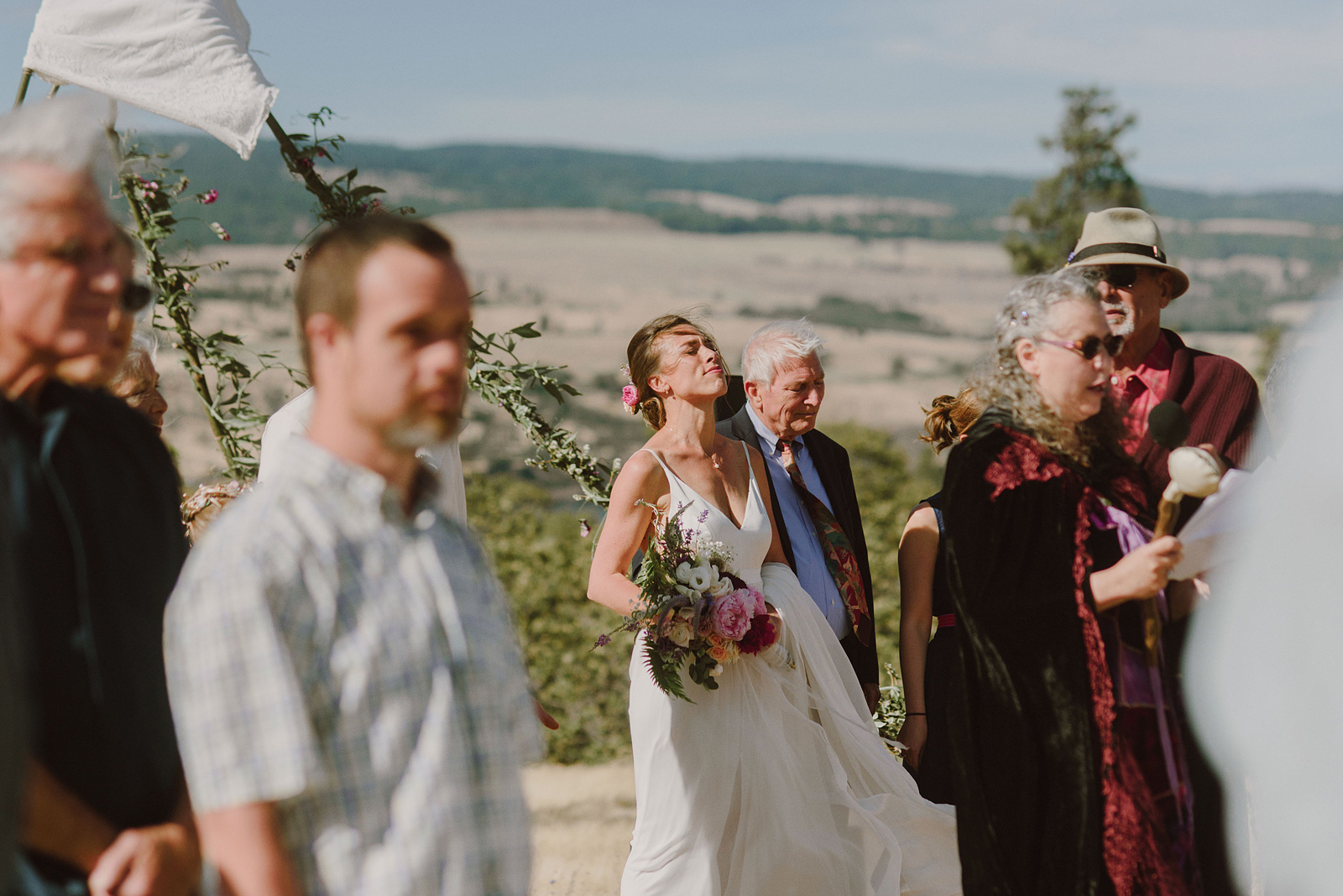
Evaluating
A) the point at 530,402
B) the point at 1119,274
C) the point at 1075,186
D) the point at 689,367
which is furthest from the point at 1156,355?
the point at 1075,186

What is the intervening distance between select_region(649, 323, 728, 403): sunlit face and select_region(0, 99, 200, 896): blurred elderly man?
2763 mm

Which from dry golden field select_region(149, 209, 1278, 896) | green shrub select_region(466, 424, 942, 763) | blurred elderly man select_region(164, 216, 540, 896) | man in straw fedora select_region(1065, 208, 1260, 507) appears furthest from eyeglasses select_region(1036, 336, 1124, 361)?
→ green shrub select_region(466, 424, 942, 763)

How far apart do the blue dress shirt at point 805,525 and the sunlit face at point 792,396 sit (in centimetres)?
9

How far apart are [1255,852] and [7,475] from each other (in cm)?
385

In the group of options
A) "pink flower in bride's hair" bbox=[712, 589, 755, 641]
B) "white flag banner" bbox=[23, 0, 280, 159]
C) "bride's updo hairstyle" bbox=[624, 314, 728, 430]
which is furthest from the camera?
"bride's updo hairstyle" bbox=[624, 314, 728, 430]

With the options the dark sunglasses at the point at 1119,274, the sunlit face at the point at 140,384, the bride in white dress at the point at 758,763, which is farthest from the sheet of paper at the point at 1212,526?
the sunlit face at the point at 140,384

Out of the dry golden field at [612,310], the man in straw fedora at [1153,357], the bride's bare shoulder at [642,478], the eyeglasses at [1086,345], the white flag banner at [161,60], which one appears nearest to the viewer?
the eyeglasses at [1086,345]

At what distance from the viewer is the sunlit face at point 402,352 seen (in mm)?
1736

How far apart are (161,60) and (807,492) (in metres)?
2.82

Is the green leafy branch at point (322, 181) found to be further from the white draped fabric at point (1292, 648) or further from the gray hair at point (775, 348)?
the white draped fabric at point (1292, 648)

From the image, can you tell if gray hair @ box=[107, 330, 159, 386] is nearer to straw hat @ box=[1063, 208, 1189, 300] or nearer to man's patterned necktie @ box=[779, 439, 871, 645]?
man's patterned necktie @ box=[779, 439, 871, 645]

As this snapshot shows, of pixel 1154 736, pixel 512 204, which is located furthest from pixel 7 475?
pixel 512 204

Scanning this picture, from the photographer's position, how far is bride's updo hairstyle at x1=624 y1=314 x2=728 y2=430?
455 centimetres

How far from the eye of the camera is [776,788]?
13.8ft
